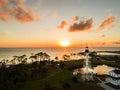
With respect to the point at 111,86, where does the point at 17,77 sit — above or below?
above

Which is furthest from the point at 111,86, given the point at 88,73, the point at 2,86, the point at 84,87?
the point at 2,86

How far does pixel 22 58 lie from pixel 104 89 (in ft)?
254

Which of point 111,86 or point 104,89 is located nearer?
point 104,89

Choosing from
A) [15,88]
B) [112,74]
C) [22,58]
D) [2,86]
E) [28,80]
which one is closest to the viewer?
[2,86]

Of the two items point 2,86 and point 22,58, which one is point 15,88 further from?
point 22,58

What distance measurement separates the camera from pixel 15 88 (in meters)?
43.9

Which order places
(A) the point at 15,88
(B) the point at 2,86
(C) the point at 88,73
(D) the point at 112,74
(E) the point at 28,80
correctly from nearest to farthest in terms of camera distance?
(B) the point at 2,86 < (A) the point at 15,88 < (E) the point at 28,80 < (D) the point at 112,74 < (C) the point at 88,73

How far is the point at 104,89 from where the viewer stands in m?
44.2

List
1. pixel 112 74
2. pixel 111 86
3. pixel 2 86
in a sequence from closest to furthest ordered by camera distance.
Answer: pixel 2 86
pixel 111 86
pixel 112 74

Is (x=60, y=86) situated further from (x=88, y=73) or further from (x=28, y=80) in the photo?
(x=88, y=73)

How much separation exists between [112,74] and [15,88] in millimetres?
31885

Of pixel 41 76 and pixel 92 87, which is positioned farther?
pixel 41 76

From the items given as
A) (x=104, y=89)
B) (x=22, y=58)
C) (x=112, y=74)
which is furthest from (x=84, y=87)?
(x=22, y=58)

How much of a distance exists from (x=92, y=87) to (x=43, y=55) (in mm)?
75624
